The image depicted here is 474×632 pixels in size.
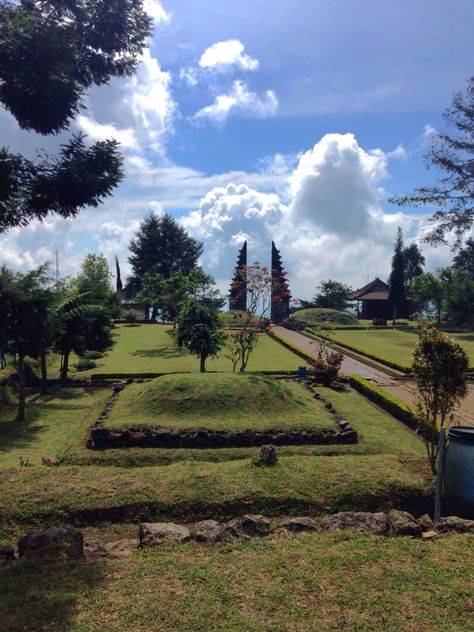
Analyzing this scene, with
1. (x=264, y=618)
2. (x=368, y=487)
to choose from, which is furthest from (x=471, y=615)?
(x=368, y=487)

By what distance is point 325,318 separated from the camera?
5147cm

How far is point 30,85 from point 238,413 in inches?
360

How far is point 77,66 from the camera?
11.0m

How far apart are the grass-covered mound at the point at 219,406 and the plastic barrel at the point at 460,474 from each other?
14.9ft

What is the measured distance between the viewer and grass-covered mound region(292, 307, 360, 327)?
50156mm

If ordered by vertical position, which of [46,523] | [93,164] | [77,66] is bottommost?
[46,523]

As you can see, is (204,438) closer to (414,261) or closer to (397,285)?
(397,285)

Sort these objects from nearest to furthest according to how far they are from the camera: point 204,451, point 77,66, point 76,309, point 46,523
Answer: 1. point 46,523
2. point 77,66
3. point 204,451
4. point 76,309

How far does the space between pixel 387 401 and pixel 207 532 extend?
37.6 ft

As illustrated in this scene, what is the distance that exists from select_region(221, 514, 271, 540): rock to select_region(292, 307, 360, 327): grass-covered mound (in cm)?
4137

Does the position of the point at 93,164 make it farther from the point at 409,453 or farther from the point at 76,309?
the point at 76,309

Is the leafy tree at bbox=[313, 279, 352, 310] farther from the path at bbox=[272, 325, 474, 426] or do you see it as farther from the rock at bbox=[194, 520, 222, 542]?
the rock at bbox=[194, 520, 222, 542]

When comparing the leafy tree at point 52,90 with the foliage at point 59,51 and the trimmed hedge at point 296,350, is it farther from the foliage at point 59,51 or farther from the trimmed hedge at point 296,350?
the trimmed hedge at point 296,350

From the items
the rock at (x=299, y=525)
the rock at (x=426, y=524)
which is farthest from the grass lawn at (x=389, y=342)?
the rock at (x=299, y=525)
